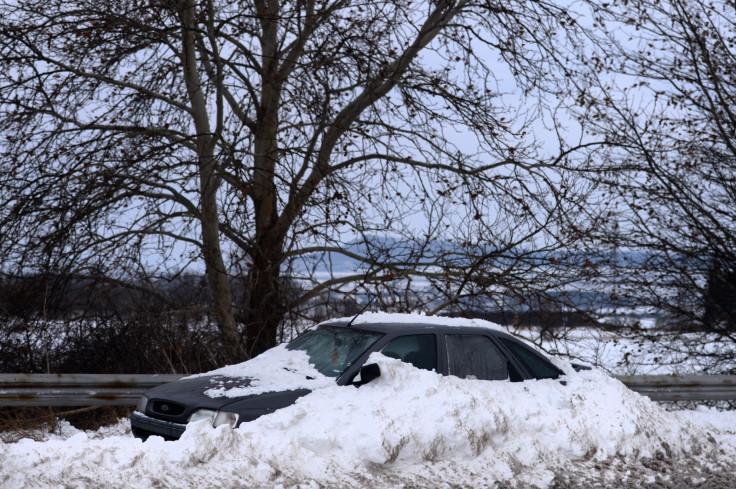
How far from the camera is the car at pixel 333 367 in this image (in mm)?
6361

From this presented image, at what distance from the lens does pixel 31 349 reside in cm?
1160

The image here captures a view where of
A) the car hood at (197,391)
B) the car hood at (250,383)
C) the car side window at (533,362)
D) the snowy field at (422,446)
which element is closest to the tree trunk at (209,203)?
the car hood at (250,383)

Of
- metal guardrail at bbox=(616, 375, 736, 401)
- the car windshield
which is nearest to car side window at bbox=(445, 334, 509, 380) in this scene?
the car windshield

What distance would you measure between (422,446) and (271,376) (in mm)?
1511

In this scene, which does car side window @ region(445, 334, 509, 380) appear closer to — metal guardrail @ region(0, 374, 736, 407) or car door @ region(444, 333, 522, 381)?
car door @ region(444, 333, 522, 381)

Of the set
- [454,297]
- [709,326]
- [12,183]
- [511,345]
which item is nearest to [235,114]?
[12,183]

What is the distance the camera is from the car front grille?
6461mm

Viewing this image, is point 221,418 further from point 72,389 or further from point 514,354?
point 514,354

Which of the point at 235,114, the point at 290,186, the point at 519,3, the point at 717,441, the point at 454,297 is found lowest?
the point at 717,441

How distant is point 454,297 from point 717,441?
5230mm

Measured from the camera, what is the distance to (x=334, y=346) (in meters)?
7.43

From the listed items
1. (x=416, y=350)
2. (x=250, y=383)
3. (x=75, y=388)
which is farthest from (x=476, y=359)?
(x=75, y=388)

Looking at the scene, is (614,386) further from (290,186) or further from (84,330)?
(84,330)

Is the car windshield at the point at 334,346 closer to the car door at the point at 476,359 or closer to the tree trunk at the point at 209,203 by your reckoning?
the car door at the point at 476,359
